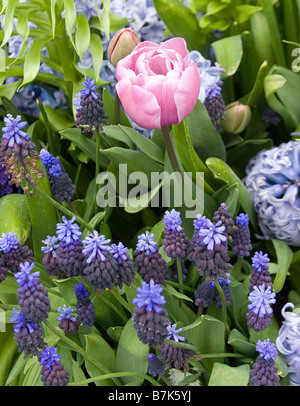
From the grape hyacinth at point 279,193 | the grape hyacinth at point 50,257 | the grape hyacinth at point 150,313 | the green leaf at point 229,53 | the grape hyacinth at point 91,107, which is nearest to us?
the grape hyacinth at point 150,313

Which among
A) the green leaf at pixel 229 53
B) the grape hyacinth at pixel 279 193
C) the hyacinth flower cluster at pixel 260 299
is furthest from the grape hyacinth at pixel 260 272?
the green leaf at pixel 229 53

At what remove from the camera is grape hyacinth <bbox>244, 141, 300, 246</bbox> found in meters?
0.88

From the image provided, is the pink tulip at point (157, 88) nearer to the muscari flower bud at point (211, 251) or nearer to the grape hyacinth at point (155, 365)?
the muscari flower bud at point (211, 251)

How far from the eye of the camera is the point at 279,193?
0.90m

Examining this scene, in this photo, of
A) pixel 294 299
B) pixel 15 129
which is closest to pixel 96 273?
pixel 15 129

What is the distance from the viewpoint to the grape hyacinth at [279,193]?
0.88m

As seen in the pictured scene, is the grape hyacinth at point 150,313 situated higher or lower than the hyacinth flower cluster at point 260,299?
higher

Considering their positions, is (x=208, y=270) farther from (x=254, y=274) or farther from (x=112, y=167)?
(x=112, y=167)

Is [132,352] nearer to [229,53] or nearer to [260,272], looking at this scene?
[260,272]

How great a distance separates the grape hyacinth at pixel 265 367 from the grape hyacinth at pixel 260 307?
2 centimetres

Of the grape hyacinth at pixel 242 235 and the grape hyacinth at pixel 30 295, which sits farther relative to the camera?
the grape hyacinth at pixel 242 235

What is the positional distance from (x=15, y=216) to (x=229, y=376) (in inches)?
15.2

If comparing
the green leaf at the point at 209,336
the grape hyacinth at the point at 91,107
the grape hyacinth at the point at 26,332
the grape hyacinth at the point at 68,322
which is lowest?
the green leaf at the point at 209,336
